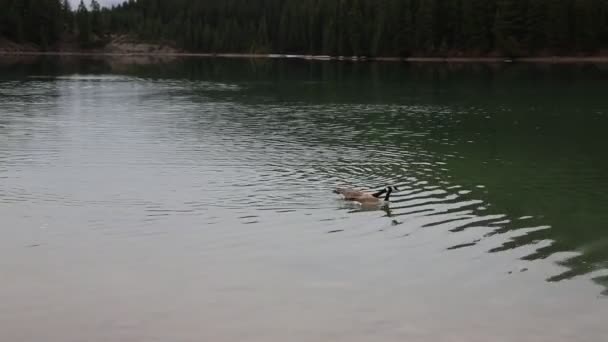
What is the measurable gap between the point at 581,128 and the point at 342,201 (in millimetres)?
25526

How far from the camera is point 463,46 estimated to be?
164 m

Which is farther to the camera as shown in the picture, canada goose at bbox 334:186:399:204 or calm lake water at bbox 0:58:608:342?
canada goose at bbox 334:186:399:204

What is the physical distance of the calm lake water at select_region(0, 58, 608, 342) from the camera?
43.7 ft

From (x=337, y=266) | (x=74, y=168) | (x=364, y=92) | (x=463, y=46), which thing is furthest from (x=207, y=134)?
(x=463, y=46)

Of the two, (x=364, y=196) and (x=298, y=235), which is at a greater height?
(x=364, y=196)

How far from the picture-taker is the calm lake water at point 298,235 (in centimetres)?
1331

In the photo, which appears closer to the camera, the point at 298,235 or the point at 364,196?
the point at 298,235

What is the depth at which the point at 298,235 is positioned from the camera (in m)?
18.9

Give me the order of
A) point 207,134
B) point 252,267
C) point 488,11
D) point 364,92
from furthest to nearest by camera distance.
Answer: point 488,11
point 364,92
point 207,134
point 252,267

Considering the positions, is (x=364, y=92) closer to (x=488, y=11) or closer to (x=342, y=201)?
(x=342, y=201)

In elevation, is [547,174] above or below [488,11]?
below

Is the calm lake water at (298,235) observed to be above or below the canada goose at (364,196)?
below

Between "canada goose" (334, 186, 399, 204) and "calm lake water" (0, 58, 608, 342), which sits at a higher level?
"canada goose" (334, 186, 399, 204)

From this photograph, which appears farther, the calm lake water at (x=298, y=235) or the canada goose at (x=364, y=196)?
the canada goose at (x=364, y=196)
